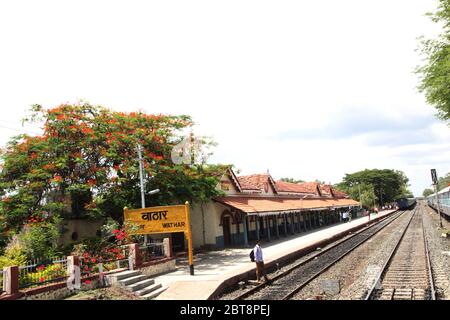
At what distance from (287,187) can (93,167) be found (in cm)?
2707

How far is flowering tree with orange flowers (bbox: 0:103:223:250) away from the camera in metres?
17.5

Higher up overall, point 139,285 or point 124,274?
point 124,274

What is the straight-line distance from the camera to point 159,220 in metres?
16.3

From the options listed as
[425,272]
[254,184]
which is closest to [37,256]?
[425,272]

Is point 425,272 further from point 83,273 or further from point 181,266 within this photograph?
point 83,273

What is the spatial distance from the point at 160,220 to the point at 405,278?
9.97 meters

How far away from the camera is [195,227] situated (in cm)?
2530

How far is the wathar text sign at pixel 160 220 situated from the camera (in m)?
16.0

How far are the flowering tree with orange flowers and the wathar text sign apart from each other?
1994mm

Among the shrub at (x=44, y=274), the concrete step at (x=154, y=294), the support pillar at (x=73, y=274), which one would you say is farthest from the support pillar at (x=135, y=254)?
the shrub at (x=44, y=274)

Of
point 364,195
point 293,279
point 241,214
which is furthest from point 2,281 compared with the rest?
point 364,195

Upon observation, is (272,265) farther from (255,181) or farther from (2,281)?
(255,181)

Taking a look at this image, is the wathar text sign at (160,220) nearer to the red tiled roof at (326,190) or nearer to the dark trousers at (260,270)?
the dark trousers at (260,270)
